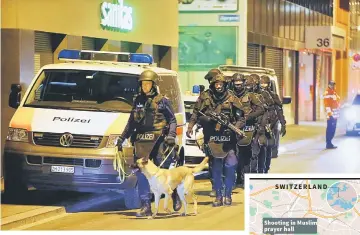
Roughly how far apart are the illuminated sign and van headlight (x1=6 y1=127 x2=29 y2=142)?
272 centimetres

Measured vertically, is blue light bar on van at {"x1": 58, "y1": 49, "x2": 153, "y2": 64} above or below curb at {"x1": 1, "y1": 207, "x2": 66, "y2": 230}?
above

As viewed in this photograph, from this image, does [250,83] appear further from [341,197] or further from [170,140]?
[341,197]

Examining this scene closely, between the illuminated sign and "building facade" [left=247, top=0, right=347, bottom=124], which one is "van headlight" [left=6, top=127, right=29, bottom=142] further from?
"building facade" [left=247, top=0, right=347, bottom=124]

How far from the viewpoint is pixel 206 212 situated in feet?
37.9

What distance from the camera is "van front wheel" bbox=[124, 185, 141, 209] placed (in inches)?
457

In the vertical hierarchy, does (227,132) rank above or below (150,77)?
below

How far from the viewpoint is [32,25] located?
516 inches

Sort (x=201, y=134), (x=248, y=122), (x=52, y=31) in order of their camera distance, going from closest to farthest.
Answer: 1. (x=248, y=122)
2. (x=201, y=134)
3. (x=52, y=31)

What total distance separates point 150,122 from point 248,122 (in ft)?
5.56

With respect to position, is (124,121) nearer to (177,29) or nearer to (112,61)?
(112,61)

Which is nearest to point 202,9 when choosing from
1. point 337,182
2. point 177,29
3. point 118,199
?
point 177,29

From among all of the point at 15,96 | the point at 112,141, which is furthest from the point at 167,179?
the point at 15,96

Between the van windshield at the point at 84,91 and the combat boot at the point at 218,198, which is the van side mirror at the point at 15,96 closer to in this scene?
the van windshield at the point at 84,91

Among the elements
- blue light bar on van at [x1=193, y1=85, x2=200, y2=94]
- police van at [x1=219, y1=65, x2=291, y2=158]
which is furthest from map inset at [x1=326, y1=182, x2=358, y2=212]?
blue light bar on van at [x1=193, y1=85, x2=200, y2=94]
